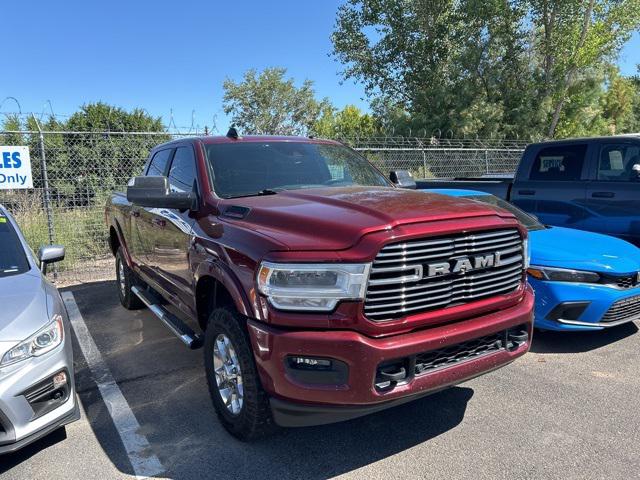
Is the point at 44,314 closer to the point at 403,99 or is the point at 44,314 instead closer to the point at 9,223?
the point at 9,223

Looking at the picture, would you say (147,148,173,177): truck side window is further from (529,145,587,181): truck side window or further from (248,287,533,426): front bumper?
(529,145,587,181): truck side window

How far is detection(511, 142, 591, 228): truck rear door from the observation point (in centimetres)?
689

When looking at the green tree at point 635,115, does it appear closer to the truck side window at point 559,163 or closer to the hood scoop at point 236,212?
the truck side window at point 559,163

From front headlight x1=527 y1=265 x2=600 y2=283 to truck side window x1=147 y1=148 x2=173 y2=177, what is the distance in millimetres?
3671

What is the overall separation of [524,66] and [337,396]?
81.3 feet

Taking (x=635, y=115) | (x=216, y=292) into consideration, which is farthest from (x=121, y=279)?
(x=635, y=115)

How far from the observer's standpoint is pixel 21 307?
3170 millimetres

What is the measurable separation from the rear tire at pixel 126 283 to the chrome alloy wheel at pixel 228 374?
10.1 ft

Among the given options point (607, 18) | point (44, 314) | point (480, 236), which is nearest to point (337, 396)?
point (480, 236)

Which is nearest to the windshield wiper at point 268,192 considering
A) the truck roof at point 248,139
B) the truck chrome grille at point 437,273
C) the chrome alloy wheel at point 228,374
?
the truck roof at point 248,139

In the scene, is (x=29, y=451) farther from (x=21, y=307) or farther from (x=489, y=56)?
(x=489, y=56)

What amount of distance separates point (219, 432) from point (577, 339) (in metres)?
3.59

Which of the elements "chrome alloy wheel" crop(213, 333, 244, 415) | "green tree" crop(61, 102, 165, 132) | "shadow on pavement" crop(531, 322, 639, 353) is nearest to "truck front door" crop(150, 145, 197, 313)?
"chrome alloy wheel" crop(213, 333, 244, 415)

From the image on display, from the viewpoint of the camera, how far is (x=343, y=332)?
262 centimetres
